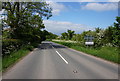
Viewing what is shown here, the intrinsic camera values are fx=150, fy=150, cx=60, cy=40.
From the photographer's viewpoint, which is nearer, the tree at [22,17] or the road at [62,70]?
the road at [62,70]

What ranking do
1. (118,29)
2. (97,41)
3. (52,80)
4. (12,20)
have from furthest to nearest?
1. (97,41)
2. (12,20)
3. (118,29)
4. (52,80)

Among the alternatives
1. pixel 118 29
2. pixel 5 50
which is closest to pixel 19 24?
A: pixel 5 50

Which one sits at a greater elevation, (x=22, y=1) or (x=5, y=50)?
(x=22, y=1)

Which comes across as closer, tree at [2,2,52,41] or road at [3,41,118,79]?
road at [3,41,118,79]

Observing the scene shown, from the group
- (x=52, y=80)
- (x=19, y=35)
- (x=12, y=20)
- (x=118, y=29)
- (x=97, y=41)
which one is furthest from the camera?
(x=97, y=41)

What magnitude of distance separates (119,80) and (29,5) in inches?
1185

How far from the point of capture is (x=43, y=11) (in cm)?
3609

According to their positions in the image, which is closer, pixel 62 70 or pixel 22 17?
pixel 62 70

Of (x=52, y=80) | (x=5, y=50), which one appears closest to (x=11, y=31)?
(x=5, y=50)

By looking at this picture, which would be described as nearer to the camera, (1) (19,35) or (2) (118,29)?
(2) (118,29)

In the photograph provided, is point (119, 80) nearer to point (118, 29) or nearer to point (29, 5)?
point (118, 29)

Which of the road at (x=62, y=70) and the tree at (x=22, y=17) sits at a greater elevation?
the tree at (x=22, y=17)

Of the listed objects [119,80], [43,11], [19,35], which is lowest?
[119,80]

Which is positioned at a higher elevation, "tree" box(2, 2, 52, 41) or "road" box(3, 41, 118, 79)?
"tree" box(2, 2, 52, 41)
